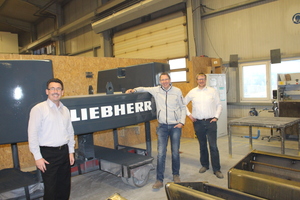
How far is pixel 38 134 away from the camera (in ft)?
6.96

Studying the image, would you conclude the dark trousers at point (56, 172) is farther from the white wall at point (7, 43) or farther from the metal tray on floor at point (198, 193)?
the white wall at point (7, 43)

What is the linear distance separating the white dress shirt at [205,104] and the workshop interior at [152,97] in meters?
0.69

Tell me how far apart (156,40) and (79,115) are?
6302 millimetres

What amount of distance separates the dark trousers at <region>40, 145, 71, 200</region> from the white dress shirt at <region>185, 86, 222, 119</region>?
1.90 metres

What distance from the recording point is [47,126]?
2146 millimetres

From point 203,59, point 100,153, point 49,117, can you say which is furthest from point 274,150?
point 49,117

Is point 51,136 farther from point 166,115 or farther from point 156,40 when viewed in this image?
point 156,40

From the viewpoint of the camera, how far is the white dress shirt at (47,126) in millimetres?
2061

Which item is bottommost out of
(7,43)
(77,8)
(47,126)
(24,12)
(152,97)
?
(47,126)

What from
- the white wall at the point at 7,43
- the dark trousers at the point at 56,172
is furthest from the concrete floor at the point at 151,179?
the white wall at the point at 7,43

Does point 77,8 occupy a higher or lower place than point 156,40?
higher

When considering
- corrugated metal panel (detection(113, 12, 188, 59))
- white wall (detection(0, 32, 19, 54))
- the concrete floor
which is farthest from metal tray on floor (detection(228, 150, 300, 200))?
white wall (detection(0, 32, 19, 54))

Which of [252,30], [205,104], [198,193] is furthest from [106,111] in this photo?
[252,30]

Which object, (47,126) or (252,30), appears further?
(252,30)
